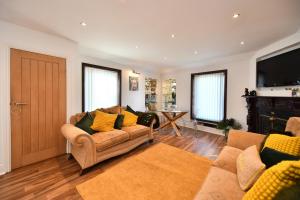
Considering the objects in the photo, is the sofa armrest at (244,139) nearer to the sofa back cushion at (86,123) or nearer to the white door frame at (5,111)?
the sofa back cushion at (86,123)

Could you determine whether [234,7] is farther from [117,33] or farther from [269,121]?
[269,121]

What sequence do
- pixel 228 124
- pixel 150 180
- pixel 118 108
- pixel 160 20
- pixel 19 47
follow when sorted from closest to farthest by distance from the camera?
1. pixel 150 180
2. pixel 160 20
3. pixel 19 47
4. pixel 118 108
5. pixel 228 124

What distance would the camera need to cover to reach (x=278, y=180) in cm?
68

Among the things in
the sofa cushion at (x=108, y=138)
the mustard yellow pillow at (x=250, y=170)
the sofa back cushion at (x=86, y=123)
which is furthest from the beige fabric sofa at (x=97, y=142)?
the mustard yellow pillow at (x=250, y=170)

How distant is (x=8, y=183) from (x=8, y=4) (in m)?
2.42

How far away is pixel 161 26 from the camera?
2307mm

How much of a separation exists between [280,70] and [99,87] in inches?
169

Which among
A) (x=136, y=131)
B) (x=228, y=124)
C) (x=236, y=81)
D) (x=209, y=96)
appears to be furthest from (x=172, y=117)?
(x=236, y=81)

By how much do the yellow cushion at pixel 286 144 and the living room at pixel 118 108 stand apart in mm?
20

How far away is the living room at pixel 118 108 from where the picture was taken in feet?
5.65

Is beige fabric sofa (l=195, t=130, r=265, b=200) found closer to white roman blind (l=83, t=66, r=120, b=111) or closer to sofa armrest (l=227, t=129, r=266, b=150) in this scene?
sofa armrest (l=227, t=129, r=266, b=150)

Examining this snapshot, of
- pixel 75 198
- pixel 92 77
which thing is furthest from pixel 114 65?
pixel 75 198

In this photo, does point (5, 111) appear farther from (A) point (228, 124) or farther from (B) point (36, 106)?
(A) point (228, 124)

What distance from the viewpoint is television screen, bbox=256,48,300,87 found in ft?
8.14
